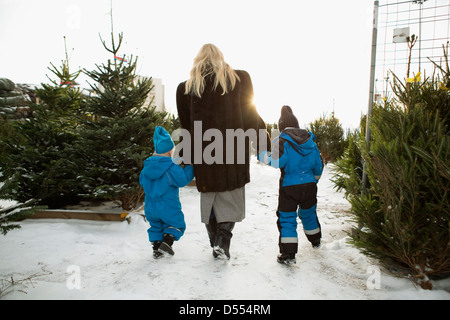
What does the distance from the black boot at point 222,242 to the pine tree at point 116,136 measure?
1878 millimetres

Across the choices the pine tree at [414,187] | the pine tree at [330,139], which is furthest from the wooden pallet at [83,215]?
the pine tree at [330,139]

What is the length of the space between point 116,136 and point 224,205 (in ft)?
7.56

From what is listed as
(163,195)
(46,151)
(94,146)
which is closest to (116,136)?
(94,146)

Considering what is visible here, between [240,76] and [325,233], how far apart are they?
2498 millimetres

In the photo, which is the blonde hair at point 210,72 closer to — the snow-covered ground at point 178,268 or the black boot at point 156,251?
the black boot at point 156,251

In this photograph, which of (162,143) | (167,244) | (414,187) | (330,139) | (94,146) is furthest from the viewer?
(330,139)

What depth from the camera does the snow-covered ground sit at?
2.21 meters

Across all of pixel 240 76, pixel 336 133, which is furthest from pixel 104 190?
pixel 336 133

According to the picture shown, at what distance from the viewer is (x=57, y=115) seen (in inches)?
192

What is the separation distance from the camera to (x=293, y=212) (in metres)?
2.96

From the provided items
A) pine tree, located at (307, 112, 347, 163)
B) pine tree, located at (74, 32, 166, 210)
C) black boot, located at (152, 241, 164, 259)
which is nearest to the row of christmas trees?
pine tree, located at (74, 32, 166, 210)

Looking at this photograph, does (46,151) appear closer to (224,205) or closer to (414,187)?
(224,205)

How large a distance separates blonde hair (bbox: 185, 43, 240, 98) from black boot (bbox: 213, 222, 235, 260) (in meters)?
1.34

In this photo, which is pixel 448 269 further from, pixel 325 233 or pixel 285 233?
pixel 325 233
